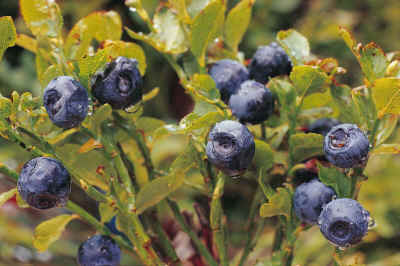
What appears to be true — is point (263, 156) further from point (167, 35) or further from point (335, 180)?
point (167, 35)

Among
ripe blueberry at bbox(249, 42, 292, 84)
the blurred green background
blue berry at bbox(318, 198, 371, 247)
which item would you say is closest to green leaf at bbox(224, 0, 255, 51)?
ripe blueberry at bbox(249, 42, 292, 84)

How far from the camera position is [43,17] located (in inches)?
22.0

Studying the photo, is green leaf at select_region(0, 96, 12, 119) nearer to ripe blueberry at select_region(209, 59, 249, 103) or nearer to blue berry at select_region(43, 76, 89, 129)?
blue berry at select_region(43, 76, 89, 129)

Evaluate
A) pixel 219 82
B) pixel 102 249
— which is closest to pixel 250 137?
pixel 219 82

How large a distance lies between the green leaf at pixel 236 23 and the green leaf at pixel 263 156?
0.18m

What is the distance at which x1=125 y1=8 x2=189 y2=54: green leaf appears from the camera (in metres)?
0.58

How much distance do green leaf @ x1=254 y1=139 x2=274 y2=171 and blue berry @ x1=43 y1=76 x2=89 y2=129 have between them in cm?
19

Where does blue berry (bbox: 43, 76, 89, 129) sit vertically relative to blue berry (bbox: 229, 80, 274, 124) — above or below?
above

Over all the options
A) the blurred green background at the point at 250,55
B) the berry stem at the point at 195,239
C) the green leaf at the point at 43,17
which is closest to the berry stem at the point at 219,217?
the berry stem at the point at 195,239

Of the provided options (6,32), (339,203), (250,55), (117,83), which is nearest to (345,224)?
(339,203)

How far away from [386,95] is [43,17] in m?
0.39

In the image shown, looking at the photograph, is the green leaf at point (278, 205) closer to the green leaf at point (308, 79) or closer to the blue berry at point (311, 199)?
the blue berry at point (311, 199)

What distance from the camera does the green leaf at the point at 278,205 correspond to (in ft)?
1.64

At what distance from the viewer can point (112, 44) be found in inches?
18.6
